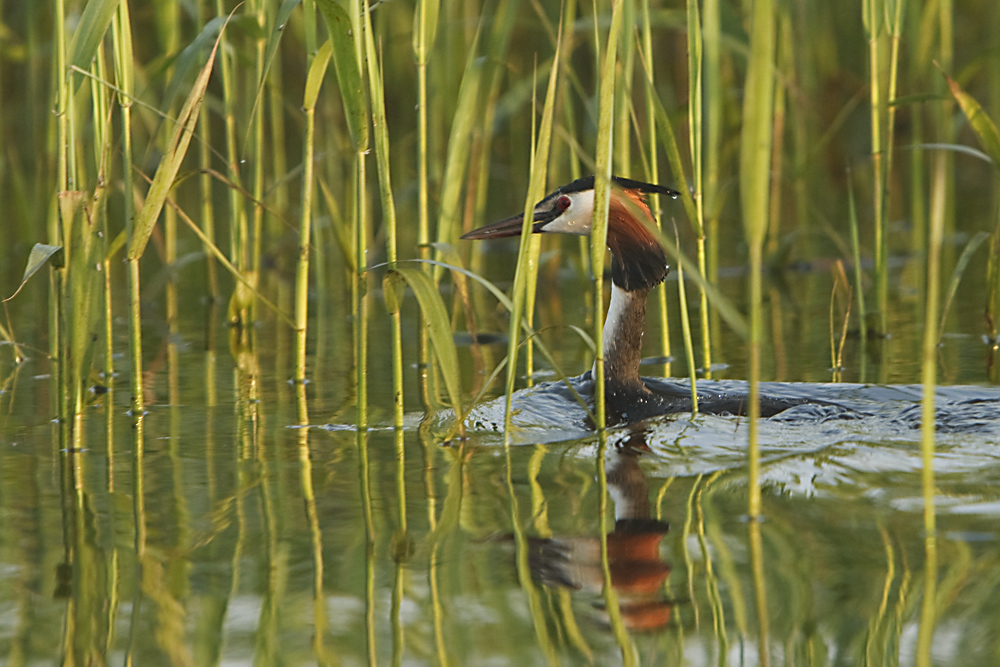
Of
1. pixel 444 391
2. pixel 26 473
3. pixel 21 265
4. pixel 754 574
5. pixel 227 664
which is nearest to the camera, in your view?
pixel 227 664

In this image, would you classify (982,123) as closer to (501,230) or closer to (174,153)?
(501,230)

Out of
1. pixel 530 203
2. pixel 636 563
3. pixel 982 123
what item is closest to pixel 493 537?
pixel 636 563

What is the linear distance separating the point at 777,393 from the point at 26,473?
199 cm

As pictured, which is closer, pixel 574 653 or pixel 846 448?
pixel 574 653

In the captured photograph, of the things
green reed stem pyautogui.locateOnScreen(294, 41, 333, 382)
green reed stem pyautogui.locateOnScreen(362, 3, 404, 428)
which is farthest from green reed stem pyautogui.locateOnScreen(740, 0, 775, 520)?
green reed stem pyautogui.locateOnScreen(294, 41, 333, 382)

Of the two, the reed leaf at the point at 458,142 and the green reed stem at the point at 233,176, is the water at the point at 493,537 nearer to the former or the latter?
the reed leaf at the point at 458,142

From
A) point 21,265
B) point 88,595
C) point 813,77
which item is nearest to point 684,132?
point 813,77

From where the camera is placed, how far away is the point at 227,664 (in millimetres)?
1872

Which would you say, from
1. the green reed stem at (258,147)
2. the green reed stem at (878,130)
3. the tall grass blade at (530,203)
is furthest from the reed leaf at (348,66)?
the green reed stem at (878,130)

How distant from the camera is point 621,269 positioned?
3.73 metres

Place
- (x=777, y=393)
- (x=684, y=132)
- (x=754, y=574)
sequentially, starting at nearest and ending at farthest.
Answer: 1. (x=754, y=574)
2. (x=777, y=393)
3. (x=684, y=132)

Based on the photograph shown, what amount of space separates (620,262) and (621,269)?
0.02 meters

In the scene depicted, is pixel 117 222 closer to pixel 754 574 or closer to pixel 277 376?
pixel 277 376

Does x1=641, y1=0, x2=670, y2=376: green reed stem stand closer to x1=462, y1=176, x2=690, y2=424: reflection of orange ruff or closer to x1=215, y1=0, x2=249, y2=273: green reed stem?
x1=462, y1=176, x2=690, y2=424: reflection of orange ruff
